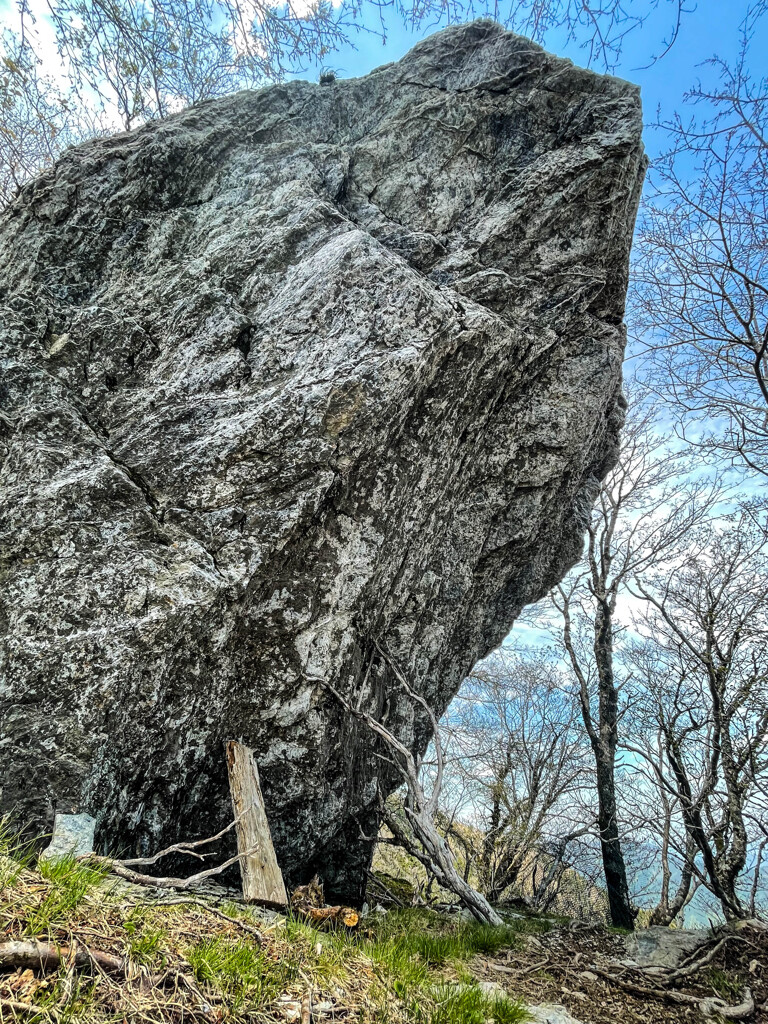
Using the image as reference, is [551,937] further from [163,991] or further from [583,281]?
[583,281]

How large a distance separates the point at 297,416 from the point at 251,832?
11.1ft

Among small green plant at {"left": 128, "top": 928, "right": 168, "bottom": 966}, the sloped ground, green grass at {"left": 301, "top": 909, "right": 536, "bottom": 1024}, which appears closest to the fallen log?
green grass at {"left": 301, "top": 909, "right": 536, "bottom": 1024}

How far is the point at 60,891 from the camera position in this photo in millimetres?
2104

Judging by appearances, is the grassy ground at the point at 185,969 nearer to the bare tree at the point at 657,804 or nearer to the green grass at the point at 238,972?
the green grass at the point at 238,972

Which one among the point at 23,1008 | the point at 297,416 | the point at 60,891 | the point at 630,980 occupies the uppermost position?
the point at 297,416

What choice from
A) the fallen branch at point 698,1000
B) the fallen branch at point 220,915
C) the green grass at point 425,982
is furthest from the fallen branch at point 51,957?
the fallen branch at point 698,1000

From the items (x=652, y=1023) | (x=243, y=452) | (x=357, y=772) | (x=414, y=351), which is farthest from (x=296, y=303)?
(x=652, y=1023)

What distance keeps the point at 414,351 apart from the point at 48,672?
399 cm

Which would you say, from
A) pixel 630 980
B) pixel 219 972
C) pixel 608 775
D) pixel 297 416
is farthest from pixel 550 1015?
pixel 608 775

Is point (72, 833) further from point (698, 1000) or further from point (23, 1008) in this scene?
point (698, 1000)

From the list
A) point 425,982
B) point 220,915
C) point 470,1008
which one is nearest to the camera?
point 220,915

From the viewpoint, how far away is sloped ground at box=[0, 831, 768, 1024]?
182 cm

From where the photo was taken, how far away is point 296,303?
217 inches

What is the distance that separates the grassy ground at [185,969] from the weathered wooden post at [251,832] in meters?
0.55
